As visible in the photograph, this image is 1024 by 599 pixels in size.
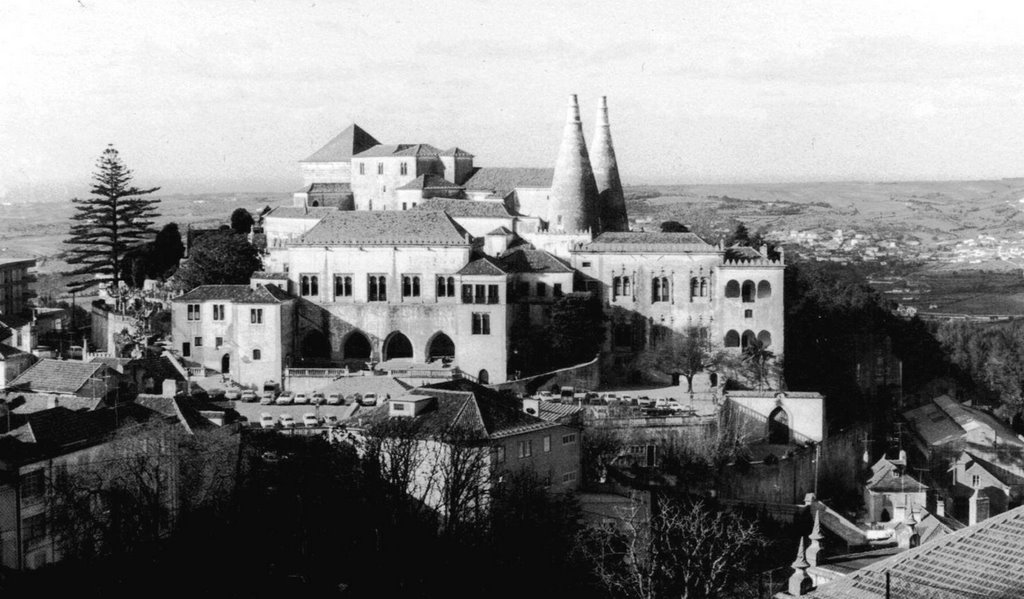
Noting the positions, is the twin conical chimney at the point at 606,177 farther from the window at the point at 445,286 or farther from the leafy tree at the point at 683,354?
the window at the point at 445,286

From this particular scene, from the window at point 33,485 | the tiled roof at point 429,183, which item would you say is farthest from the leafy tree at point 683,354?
the window at point 33,485

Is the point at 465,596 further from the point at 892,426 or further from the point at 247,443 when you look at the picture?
the point at 892,426

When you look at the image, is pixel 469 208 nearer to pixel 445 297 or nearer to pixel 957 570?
pixel 445 297

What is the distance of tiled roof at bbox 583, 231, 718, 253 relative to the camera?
64375mm

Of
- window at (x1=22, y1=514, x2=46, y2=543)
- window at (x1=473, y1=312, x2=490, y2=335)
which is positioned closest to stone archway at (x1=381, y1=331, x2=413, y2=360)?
window at (x1=473, y1=312, x2=490, y2=335)

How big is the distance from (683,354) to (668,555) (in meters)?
26.2

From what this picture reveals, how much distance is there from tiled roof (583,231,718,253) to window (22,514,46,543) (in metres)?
32.8

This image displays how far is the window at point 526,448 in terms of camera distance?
147 feet

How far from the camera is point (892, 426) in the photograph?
7194 cm

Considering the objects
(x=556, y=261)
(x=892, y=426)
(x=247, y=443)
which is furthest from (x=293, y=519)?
(x=892, y=426)

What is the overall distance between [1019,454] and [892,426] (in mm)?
5642

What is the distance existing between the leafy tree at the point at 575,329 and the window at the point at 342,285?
329 inches

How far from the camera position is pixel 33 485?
119 ft

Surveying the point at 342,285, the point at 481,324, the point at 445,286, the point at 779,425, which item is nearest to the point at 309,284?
the point at 342,285
